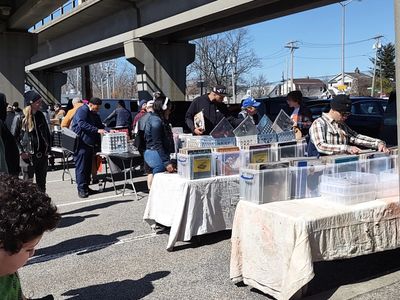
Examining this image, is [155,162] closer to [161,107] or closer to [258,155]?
[161,107]

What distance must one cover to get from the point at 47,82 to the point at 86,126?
25891 mm

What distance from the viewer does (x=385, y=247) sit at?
3.80 m

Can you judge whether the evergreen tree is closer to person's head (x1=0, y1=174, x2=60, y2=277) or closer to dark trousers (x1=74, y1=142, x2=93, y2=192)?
dark trousers (x1=74, y1=142, x2=93, y2=192)

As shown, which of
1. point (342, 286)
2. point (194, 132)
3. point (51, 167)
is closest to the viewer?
point (342, 286)

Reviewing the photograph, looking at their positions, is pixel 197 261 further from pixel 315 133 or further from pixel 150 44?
pixel 150 44

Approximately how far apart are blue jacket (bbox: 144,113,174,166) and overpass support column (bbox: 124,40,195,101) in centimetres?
1111

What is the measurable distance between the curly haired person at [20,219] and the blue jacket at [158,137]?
14.0ft

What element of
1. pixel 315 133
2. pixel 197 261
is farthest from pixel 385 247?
pixel 197 261

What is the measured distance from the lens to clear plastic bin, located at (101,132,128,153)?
27.2ft

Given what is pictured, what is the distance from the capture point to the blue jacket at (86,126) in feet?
25.8

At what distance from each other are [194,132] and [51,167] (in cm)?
710

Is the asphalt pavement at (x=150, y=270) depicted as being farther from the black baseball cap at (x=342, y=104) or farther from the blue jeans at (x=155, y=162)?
the black baseball cap at (x=342, y=104)

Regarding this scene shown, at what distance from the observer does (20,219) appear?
136cm

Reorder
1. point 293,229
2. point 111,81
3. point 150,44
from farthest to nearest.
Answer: point 111,81, point 150,44, point 293,229
